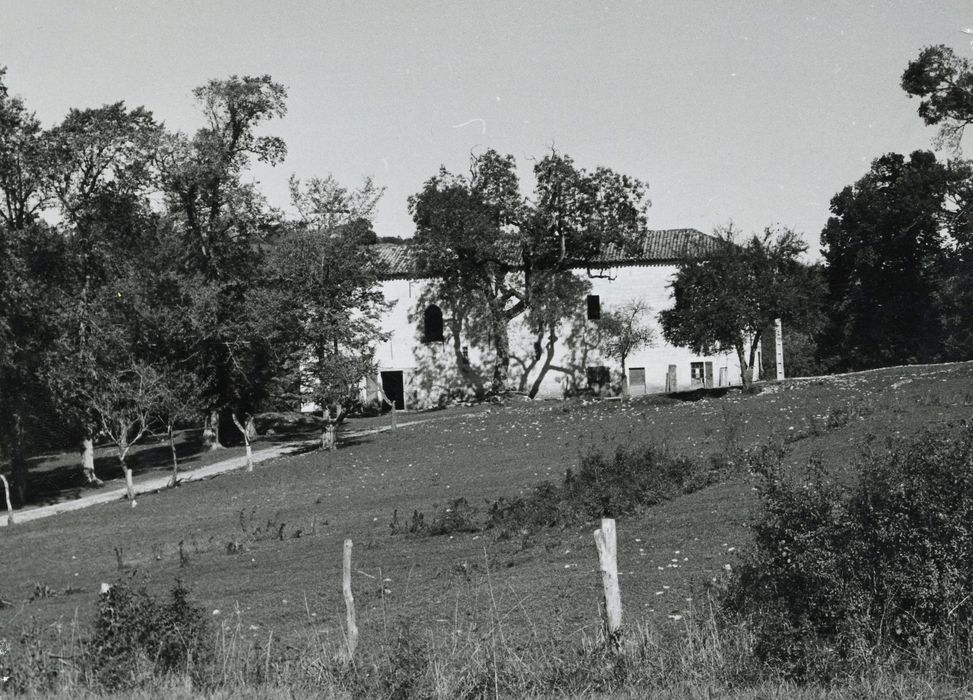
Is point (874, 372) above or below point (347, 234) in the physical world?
below

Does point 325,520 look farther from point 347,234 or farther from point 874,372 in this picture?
point 874,372

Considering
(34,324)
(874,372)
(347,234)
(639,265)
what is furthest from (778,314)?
(34,324)

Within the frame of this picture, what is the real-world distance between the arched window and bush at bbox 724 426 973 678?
5132 centimetres

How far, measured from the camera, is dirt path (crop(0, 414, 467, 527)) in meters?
32.3

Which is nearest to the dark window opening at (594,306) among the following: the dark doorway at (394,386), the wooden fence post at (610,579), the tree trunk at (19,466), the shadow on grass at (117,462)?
the dark doorway at (394,386)

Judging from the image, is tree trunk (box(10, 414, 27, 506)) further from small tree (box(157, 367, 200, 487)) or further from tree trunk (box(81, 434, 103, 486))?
small tree (box(157, 367, 200, 487))

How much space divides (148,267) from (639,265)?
31042 mm

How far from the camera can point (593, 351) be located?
58.3 m

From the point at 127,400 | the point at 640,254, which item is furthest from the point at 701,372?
the point at 127,400

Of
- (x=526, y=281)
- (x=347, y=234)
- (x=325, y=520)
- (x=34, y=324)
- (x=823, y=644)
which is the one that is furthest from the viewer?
(x=526, y=281)

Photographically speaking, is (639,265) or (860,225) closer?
(639,265)

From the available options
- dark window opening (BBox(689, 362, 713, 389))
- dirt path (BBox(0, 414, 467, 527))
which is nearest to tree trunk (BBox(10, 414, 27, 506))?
dirt path (BBox(0, 414, 467, 527))

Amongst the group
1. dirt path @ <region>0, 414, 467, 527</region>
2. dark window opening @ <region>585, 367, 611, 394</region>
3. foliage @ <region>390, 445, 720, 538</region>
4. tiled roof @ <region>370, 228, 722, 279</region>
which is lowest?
dirt path @ <region>0, 414, 467, 527</region>

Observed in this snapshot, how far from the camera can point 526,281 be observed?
5525 cm
